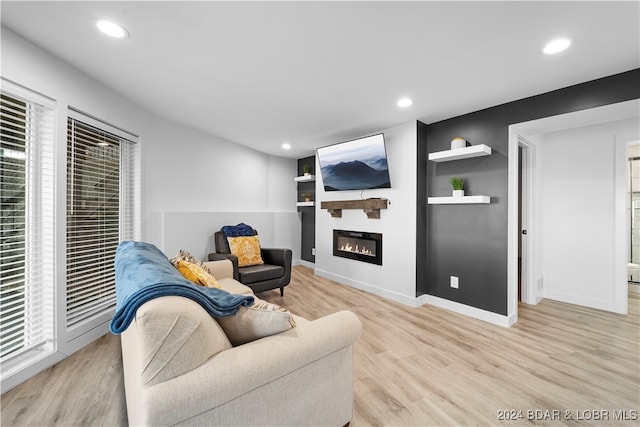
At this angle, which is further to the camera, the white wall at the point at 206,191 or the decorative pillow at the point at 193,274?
the white wall at the point at 206,191

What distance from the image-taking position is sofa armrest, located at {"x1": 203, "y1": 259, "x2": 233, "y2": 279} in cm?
304

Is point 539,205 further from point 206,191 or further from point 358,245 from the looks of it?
point 206,191

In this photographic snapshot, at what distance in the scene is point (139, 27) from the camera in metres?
1.72

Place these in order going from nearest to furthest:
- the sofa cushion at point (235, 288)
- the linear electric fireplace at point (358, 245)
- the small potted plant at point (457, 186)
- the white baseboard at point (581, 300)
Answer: the sofa cushion at point (235, 288), the small potted plant at point (457, 186), the white baseboard at point (581, 300), the linear electric fireplace at point (358, 245)

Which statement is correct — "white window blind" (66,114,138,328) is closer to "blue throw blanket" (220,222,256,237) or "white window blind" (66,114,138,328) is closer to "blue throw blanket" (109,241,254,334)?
"blue throw blanket" (220,222,256,237)

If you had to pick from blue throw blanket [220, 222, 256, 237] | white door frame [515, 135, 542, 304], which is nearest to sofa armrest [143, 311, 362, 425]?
blue throw blanket [220, 222, 256, 237]

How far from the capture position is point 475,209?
3.15 meters

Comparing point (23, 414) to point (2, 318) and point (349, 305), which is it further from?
point (349, 305)

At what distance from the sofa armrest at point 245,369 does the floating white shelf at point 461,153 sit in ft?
7.90

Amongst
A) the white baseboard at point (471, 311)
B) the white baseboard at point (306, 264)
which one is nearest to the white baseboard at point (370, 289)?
the white baseboard at point (471, 311)

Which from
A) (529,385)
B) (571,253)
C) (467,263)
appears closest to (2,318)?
(529,385)

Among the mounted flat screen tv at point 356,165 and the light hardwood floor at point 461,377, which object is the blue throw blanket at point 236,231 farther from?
the light hardwood floor at point 461,377

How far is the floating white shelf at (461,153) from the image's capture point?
2.92 metres

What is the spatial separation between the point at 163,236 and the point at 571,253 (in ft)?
17.2
